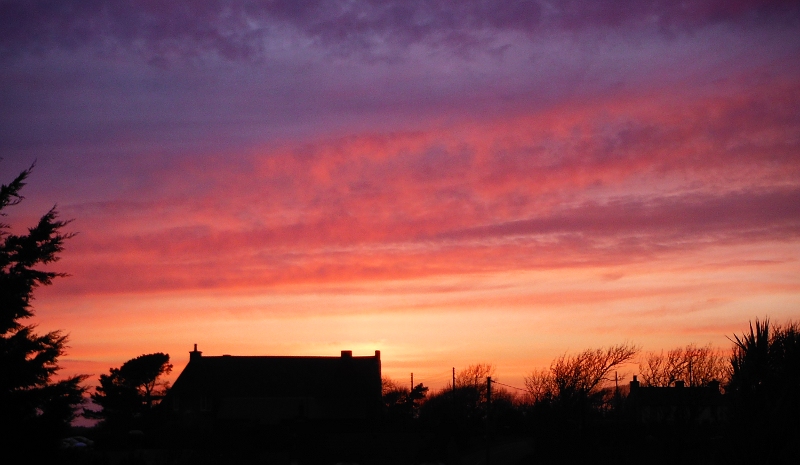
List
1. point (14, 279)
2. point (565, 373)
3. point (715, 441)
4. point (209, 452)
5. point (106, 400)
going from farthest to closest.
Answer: point (106, 400) < point (565, 373) < point (209, 452) < point (14, 279) < point (715, 441)

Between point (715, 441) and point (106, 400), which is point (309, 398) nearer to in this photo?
point (106, 400)

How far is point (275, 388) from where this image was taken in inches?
2623

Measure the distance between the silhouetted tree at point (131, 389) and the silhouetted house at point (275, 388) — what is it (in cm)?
693

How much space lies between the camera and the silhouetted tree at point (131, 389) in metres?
71.8

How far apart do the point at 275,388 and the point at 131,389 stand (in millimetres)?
16186

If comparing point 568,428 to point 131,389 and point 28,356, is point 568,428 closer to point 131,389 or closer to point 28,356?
point 28,356

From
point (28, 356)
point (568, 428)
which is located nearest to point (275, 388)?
point (568, 428)

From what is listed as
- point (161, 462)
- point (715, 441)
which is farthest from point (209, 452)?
point (715, 441)

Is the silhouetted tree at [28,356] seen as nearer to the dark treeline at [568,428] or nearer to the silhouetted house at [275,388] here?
the dark treeline at [568,428]

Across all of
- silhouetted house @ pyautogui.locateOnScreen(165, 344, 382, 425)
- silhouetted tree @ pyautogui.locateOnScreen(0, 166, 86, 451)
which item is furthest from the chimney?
silhouetted tree @ pyautogui.locateOnScreen(0, 166, 86, 451)

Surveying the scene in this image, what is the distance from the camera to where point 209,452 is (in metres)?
36.2

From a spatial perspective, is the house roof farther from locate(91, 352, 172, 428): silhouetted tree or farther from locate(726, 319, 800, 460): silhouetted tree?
locate(726, 319, 800, 460): silhouetted tree

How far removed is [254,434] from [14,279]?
22162 millimetres

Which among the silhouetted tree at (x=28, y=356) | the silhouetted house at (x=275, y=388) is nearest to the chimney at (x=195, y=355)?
the silhouetted house at (x=275, y=388)
